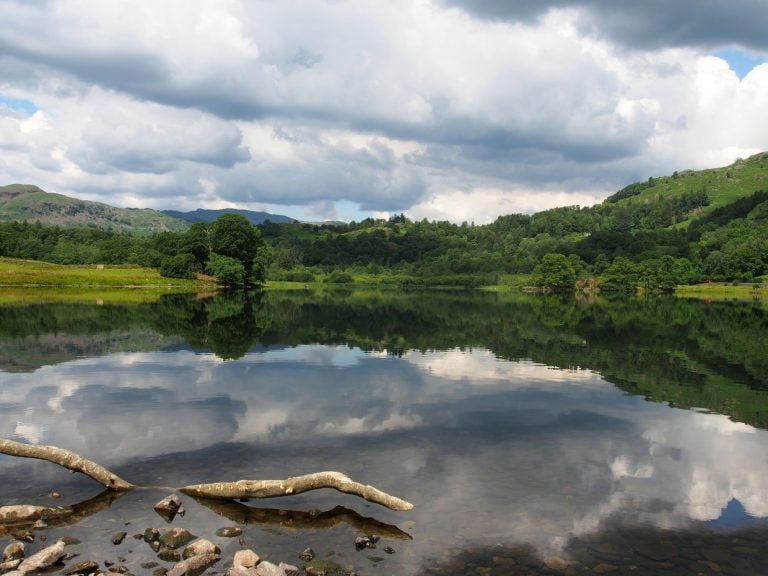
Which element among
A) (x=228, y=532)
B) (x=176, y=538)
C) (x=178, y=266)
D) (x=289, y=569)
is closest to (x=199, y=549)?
(x=176, y=538)

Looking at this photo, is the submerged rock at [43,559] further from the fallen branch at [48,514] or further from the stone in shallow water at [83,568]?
the fallen branch at [48,514]

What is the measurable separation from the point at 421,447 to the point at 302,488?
7.14 metres

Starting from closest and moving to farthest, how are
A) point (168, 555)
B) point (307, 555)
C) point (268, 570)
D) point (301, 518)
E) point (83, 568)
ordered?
point (268, 570), point (83, 568), point (168, 555), point (307, 555), point (301, 518)

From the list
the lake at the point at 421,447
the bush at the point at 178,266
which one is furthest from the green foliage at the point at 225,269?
the lake at the point at 421,447

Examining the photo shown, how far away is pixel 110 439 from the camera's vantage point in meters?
22.6

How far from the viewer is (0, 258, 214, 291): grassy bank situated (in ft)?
448

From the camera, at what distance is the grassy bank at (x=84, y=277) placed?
136 meters

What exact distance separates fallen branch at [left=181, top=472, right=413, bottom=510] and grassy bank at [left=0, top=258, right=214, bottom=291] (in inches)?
5570

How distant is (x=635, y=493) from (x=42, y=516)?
1752 centimetres

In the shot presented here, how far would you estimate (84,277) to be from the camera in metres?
147

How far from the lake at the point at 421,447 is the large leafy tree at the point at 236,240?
11638 cm

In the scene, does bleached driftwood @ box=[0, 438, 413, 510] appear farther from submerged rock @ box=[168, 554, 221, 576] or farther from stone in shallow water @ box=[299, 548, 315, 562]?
submerged rock @ box=[168, 554, 221, 576]

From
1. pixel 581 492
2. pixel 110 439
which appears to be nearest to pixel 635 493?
pixel 581 492

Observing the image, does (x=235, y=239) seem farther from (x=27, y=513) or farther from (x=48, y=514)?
(x=27, y=513)
